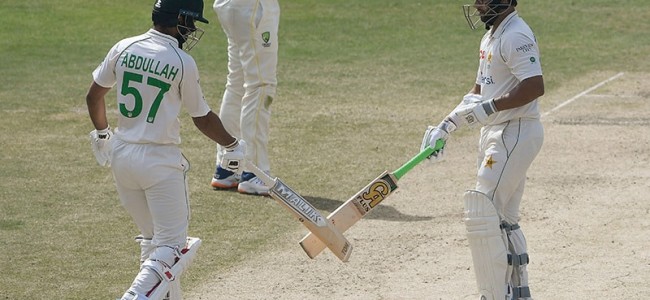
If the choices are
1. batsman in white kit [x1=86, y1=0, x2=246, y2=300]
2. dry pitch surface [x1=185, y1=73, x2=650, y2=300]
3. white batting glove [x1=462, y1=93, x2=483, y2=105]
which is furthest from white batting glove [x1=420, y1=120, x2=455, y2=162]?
batsman in white kit [x1=86, y1=0, x2=246, y2=300]

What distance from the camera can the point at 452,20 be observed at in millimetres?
20531

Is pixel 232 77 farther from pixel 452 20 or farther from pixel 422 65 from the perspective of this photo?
pixel 452 20

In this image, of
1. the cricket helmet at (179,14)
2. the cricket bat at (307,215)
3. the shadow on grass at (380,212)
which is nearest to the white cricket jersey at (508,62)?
the cricket bat at (307,215)

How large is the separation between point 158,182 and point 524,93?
2.39 m

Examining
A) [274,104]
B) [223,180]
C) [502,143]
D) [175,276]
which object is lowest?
[274,104]

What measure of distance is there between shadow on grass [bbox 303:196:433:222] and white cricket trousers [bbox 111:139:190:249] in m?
3.50

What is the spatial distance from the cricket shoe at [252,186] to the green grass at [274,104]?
0.14 metres

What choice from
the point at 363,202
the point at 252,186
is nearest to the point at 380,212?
the point at 252,186

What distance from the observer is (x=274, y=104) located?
606 inches

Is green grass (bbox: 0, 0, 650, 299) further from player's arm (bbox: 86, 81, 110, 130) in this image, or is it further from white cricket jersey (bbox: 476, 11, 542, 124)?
white cricket jersey (bbox: 476, 11, 542, 124)

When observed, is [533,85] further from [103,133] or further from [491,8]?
[103,133]

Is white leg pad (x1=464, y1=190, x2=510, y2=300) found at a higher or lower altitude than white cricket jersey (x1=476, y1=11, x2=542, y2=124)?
lower

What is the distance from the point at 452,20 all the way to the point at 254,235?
36.0ft

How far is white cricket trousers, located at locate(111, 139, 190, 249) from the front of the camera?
749 cm
